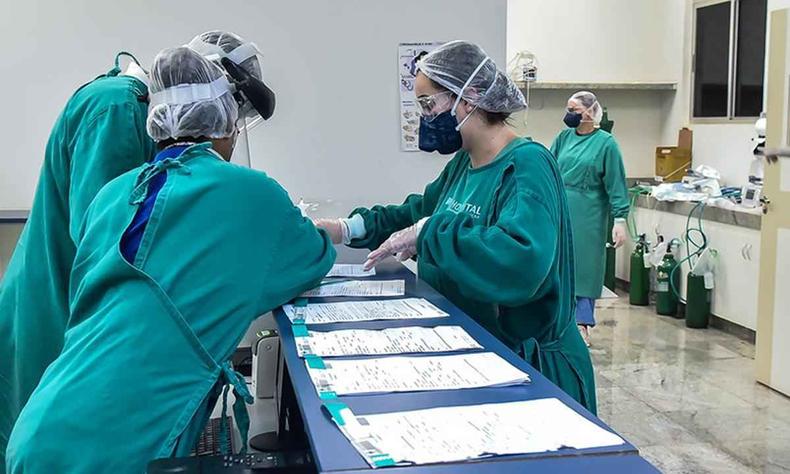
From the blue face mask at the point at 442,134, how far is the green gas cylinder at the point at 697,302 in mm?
3467

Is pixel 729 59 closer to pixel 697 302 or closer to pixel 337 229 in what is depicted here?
pixel 697 302

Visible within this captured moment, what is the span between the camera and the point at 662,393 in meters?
3.93

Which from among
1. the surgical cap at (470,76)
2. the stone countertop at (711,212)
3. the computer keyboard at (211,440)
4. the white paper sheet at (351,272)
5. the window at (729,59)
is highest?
the window at (729,59)

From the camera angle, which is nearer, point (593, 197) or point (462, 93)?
point (462, 93)

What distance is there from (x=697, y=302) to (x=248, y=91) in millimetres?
4028

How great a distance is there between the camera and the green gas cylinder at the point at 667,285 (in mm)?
5270

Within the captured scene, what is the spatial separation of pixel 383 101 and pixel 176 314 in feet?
5.25

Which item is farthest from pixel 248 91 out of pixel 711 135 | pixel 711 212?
pixel 711 135

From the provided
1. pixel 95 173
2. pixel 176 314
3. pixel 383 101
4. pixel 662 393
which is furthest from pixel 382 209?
pixel 662 393

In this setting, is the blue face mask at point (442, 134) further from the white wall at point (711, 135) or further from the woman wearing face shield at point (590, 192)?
the white wall at point (711, 135)

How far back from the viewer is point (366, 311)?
1701 millimetres

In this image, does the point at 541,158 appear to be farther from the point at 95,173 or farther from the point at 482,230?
the point at 95,173

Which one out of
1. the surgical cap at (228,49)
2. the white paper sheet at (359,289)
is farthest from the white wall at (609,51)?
the surgical cap at (228,49)

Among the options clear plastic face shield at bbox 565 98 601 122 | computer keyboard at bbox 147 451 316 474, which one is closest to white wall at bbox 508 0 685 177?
clear plastic face shield at bbox 565 98 601 122
